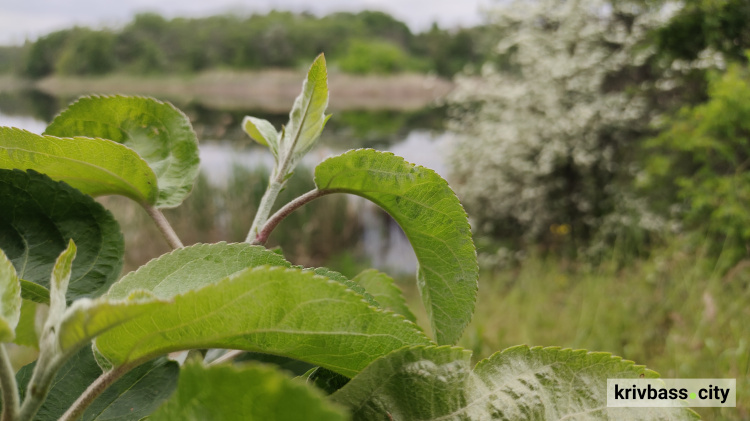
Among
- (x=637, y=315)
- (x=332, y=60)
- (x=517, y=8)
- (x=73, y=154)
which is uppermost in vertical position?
(x=332, y=60)

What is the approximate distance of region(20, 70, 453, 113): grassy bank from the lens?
19266 mm

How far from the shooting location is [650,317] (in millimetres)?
3082

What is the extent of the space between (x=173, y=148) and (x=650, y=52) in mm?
5186

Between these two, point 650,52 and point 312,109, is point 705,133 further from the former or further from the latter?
point 312,109

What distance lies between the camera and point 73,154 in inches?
12.9

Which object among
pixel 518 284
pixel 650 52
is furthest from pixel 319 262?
pixel 650 52

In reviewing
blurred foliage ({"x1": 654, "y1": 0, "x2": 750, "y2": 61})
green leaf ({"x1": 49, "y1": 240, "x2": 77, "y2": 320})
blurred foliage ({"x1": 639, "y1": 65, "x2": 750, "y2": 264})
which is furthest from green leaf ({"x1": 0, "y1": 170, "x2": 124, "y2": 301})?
blurred foliage ({"x1": 654, "y1": 0, "x2": 750, "y2": 61})

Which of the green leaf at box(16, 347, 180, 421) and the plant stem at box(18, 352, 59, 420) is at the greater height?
the plant stem at box(18, 352, 59, 420)

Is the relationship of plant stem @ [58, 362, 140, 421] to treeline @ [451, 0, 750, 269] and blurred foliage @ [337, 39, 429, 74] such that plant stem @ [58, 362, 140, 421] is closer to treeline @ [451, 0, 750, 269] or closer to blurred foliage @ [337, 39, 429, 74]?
treeline @ [451, 0, 750, 269]

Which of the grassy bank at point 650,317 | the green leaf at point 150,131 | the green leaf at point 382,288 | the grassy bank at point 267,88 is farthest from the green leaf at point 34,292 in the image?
the grassy bank at point 267,88

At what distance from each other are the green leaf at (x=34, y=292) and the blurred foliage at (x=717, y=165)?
12.4 ft

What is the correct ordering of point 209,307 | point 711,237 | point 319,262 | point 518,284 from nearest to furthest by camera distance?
point 209,307 < point 711,237 < point 518,284 < point 319,262

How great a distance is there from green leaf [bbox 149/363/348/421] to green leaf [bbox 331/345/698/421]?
79 millimetres

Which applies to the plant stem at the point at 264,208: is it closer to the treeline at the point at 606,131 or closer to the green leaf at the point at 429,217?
the green leaf at the point at 429,217
